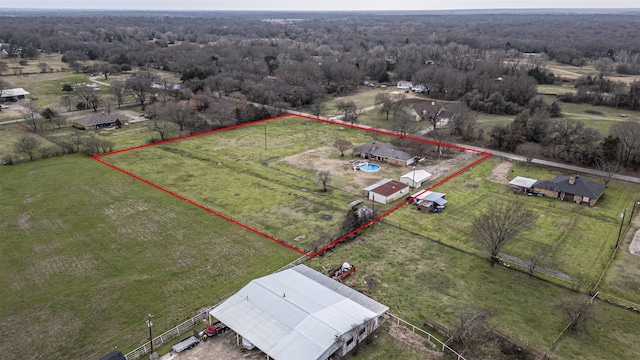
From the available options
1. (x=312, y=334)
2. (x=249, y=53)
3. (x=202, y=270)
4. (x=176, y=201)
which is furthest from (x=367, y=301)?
(x=249, y=53)

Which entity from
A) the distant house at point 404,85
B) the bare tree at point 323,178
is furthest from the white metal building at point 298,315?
the distant house at point 404,85

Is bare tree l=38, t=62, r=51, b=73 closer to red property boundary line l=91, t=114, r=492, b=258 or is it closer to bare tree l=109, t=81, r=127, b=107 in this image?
bare tree l=109, t=81, r=127, b=107

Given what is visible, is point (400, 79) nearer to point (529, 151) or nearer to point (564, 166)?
point (529, 151)

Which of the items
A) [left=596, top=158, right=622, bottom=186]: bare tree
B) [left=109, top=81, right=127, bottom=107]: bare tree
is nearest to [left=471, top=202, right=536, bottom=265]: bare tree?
[left=596, top=158, right=622, bottom=186]: bare tree

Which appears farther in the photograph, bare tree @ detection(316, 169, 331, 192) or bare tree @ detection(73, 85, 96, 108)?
bare tree @ detection(73, 85, 96, 108)

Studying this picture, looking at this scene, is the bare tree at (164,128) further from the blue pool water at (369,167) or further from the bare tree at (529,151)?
the bare tree at (529,151)
